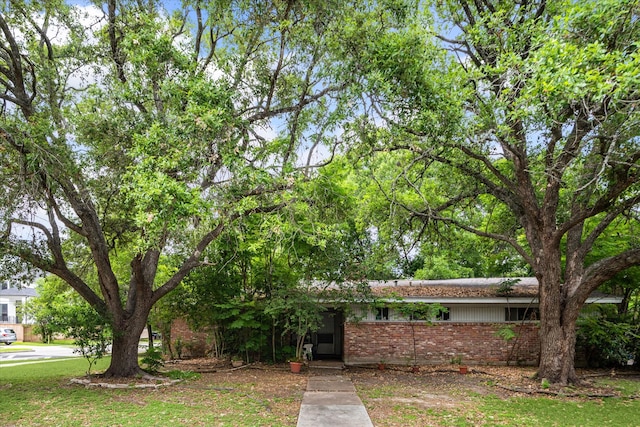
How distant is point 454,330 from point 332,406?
9301 mm

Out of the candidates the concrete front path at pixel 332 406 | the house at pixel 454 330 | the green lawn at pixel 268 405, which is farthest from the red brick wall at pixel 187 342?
the concrete front path at pixel 332 406

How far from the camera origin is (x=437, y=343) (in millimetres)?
16875

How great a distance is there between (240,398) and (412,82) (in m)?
7.25

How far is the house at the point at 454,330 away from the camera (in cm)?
1659

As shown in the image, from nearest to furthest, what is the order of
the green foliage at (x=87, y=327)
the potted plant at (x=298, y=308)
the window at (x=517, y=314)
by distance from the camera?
1. the green foliage at (x=87, y=327)
2. the potted plant at (x=298, y=308)
3. the window at (x=517, y=314)

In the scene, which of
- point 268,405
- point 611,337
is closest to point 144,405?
point 268,405

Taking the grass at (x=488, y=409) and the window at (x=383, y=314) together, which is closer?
the grass at (x=488, y=409)

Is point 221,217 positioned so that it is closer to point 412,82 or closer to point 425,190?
point 412,82

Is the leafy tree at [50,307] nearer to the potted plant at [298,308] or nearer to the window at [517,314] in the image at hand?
the potted plant at [298,308]

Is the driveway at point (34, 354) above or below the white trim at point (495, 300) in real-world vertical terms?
below

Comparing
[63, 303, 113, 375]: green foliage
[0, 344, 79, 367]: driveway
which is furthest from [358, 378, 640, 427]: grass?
[0, 344, 79, 367]: driveway

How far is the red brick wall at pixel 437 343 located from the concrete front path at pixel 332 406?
4733 mm

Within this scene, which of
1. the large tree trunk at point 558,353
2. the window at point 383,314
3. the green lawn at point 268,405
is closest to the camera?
the green lawn at point 268,405

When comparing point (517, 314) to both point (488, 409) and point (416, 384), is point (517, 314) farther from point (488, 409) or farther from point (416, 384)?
point (488, 409)
